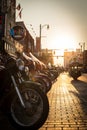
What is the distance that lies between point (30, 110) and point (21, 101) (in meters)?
0.25

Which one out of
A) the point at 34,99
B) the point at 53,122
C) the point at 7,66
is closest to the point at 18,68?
the point at 7,66

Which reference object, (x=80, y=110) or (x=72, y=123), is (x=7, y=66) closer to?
(x=72, y=123)

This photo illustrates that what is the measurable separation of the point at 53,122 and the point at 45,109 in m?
1.30

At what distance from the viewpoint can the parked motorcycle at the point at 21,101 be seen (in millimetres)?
6172

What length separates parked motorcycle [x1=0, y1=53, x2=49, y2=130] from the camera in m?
6.17

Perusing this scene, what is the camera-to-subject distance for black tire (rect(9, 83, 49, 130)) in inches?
243

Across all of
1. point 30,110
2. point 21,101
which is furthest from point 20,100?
point 30,110

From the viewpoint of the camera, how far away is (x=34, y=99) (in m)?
6.26

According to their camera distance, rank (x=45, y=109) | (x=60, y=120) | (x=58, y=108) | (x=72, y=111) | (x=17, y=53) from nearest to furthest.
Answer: (x=45, y=109)
(x=17, y=53)
(x=60, y=120)
(x=72, y=111)
(x=58, y=108)

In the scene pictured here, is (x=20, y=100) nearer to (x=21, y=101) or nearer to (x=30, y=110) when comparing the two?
(x=21, y=101)

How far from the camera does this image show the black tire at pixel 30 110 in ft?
20.2

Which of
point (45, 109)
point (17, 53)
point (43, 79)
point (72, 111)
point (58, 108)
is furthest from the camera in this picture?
point (43, 79)

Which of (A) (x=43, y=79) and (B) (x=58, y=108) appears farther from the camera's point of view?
(A) (x=43, y=79)

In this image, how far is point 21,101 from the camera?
20.1 ft
